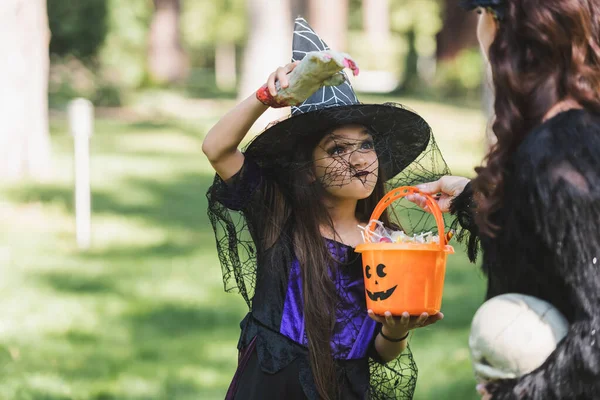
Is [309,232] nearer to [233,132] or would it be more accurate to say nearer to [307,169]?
[307,169]

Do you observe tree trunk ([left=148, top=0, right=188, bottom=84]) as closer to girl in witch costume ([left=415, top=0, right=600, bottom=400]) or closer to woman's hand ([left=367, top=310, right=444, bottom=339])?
woman's hand ([left=367, top=310, right=444, bottom=339])

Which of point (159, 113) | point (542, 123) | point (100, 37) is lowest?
point (159, 113)

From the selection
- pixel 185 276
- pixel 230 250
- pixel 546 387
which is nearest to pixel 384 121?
pixel 230 250

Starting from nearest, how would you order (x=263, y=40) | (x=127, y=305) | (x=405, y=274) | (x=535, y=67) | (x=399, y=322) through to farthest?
(x=535, y=67), (x=405, y=274), (x=399, y=322), (x=127, y=305), (x=263, y=40)

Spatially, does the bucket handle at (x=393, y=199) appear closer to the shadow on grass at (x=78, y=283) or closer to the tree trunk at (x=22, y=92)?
the shadow on grass at (x=78, y=283)

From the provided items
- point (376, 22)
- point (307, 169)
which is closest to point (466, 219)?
point (307, 169)

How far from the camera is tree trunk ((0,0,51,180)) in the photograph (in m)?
12.0

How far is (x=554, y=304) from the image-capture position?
227 centimetres

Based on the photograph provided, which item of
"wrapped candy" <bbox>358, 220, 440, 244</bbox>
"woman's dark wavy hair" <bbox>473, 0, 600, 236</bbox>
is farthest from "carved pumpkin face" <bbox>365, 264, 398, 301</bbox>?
"woman's dark wavy hair" <bbox>473, 0, 600, 236</bbox>

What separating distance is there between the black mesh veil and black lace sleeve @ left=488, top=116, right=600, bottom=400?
0.92m

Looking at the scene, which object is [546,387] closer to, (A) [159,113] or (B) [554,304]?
(B) [554,304]

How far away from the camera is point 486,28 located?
7.98ft

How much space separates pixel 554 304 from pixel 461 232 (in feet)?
3.21

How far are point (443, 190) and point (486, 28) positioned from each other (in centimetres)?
84
